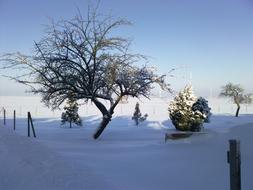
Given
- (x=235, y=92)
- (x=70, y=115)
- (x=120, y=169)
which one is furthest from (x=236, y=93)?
(x=120, y=169)

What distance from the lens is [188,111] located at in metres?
20.7

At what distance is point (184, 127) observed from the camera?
1998 cm

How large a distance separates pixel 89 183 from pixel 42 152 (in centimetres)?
278

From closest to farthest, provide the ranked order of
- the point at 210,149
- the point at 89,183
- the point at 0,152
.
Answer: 1. the point at 89,183
2. the point at 0,152
3. the point at 210,149

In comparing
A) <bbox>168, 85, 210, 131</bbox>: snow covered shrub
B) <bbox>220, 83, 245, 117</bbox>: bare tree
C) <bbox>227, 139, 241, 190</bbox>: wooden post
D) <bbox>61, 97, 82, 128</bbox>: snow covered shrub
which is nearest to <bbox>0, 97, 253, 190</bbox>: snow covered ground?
<bbox>227, 139, 241, 190</bbox>: wooden post

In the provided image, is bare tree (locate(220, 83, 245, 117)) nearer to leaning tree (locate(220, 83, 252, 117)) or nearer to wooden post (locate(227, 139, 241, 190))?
leaning tree (locate(220, 83, 252, 117))

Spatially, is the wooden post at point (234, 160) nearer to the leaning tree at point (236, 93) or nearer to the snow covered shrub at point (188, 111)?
the snow covered shrub at point (188, 111)

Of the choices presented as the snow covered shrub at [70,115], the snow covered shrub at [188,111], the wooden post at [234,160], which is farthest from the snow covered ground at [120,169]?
the snow covered shrub at [70,115]

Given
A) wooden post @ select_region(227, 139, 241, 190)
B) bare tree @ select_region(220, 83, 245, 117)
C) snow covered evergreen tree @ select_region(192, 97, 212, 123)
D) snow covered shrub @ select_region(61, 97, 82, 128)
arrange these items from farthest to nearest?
bare tree @ select_region(220, 83, 245, 117), snow covered shrub @ select_region(61, 97, 82, 128), snow covered evergreen tree @ select_region(192, 97, 212, 123), wooden post @ select_region(227, 139, 241, 190)

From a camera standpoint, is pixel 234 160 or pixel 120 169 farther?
pixel 120 169

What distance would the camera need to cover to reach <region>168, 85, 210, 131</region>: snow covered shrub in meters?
20.1

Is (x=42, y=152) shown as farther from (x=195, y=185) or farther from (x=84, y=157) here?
(x=195, y=185)

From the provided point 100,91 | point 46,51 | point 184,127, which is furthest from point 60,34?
point 184,127

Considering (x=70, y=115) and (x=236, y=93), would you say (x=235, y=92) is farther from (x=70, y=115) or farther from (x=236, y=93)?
(x=70, y=115)
